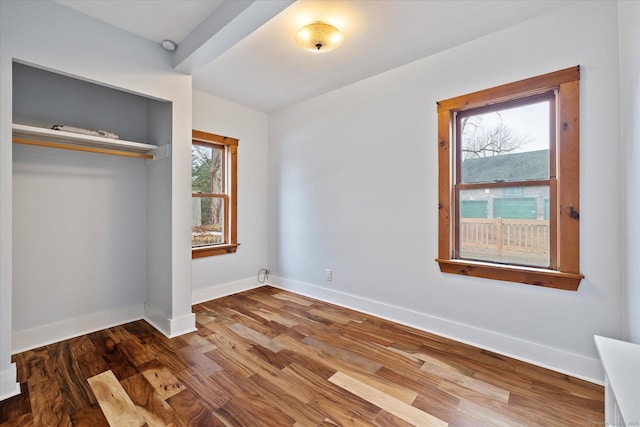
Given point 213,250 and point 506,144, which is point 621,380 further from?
point 213,250

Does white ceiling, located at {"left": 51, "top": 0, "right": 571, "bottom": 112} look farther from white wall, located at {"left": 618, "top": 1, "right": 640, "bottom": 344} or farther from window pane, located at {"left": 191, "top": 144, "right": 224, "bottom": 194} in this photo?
window pane, located at {"left": 191, "top": 144, "right": 224, "bottom": 194}

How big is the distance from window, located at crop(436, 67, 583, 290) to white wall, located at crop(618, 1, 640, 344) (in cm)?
23

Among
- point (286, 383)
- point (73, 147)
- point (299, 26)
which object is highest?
point (299, 26)

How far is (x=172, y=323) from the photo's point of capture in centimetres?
258

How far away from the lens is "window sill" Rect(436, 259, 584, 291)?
198cm

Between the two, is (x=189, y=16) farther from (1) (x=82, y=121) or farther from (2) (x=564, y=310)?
(2) (x=564, y=310)

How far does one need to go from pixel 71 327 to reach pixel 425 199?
342 cm

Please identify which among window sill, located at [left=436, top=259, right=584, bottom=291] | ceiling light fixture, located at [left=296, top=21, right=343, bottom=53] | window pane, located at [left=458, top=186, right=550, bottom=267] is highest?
ceiling light fixture, located at [left=296, top=21, right=343, bottom=53]

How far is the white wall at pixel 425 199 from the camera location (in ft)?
6.19

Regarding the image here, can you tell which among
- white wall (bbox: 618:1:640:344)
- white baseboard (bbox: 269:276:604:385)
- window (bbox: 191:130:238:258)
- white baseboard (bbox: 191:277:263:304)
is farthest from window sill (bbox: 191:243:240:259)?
white wall (bbox: 618:1:640:344)

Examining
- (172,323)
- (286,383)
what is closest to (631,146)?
(286,383)

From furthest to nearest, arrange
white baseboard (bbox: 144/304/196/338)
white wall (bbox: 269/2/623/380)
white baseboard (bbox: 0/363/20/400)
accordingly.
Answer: white baseboard (bbox: 144/304/196/338) < white wall (bbox: 269/2/623/380) < white baseboard (bbox: 0/363/20/400)

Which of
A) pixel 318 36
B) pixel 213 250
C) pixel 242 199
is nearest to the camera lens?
pixel 318 36

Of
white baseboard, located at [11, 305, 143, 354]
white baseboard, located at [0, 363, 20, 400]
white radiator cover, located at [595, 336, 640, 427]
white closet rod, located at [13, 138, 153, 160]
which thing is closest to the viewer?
white radiator cover, located at [595, 336, 640, 427]
